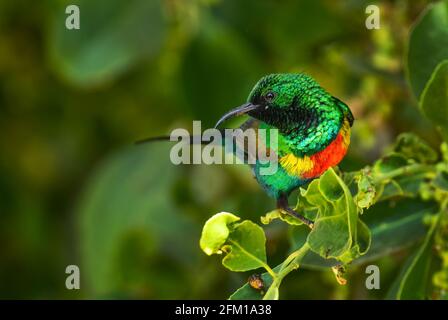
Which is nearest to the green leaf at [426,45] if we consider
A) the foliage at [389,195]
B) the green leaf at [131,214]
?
the foliage at [389,195]

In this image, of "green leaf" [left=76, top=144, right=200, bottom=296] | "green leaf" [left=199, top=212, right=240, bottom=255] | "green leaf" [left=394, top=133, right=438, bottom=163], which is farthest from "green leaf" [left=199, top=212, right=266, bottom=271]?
"green leaf" [left=76, top=144, right=200, bottom=296]

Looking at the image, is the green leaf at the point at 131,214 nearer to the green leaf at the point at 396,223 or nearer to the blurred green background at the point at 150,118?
the blurred green background at the point at 150,118

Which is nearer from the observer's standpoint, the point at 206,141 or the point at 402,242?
the point at 206,141

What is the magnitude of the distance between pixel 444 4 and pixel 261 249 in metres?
0.36

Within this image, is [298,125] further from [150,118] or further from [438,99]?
[150,118]

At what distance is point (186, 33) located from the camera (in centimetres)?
177

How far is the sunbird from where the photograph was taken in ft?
2.26

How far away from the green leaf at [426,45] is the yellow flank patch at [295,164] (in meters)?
0.26

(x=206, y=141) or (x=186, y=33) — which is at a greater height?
(x=186, y=33)

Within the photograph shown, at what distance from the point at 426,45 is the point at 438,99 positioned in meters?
0.08

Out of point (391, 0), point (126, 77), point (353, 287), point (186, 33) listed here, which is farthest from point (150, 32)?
point (353, 287)
